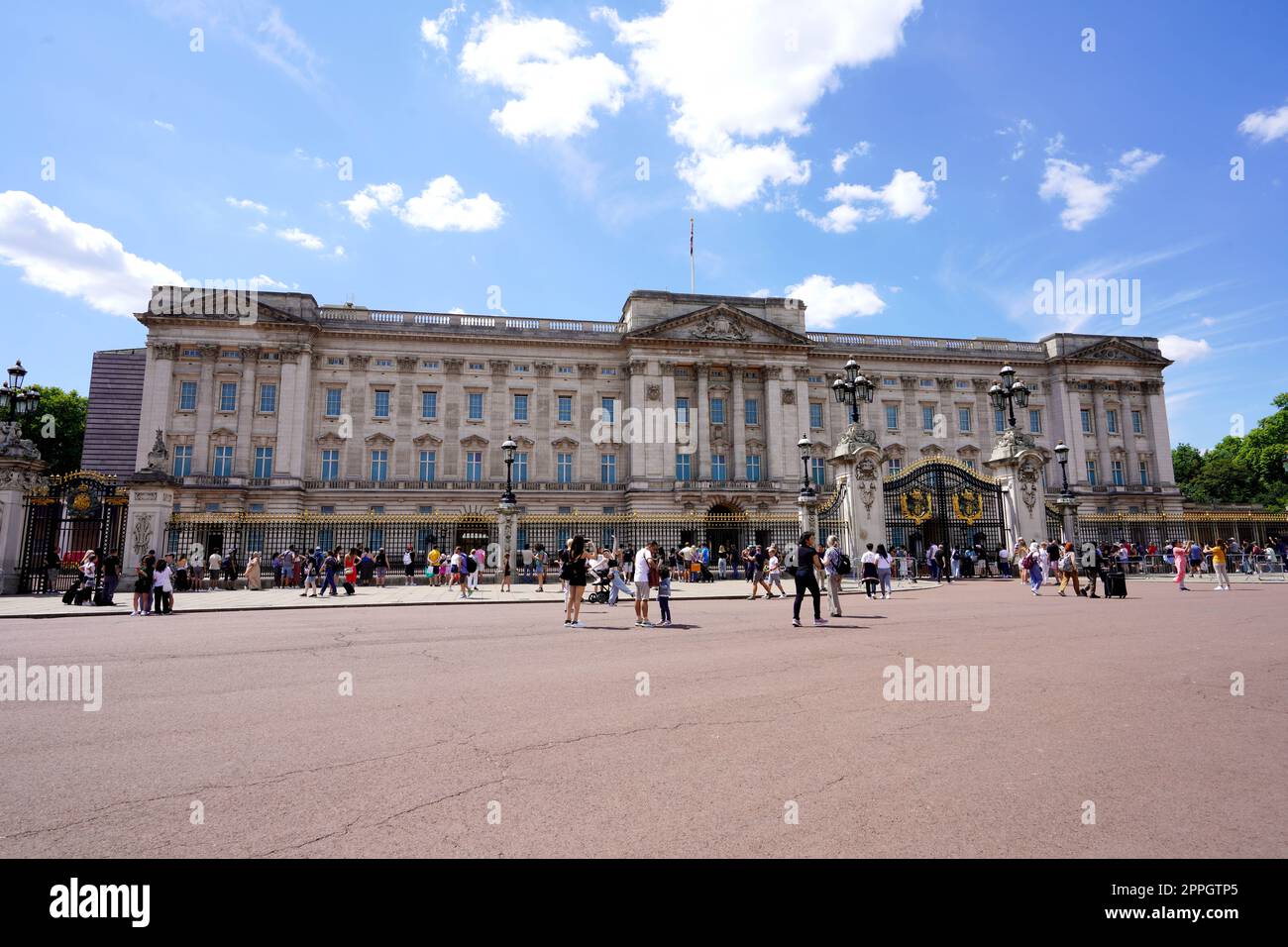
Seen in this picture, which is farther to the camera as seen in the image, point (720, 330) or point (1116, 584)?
point (720, 330)

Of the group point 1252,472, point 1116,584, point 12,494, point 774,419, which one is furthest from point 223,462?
point 1252,472

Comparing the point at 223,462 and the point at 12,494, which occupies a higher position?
the point at 223,462

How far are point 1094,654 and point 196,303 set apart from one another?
50.2m

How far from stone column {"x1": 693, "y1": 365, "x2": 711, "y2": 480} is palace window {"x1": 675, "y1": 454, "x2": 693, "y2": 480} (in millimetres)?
587

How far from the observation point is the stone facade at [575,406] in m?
42.6

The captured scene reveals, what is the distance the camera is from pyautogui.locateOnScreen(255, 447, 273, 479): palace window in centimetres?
4262

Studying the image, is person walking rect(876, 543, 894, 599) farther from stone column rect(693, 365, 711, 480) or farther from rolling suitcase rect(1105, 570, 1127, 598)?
stone column rect(693, 365, 711, 480)

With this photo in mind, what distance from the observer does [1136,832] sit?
3.50m

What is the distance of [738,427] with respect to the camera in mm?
47438

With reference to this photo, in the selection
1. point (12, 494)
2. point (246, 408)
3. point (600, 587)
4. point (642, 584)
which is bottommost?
point (600, 587)

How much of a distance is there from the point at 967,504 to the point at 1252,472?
6349 centimetres

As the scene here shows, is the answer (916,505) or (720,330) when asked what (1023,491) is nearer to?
(916,505)

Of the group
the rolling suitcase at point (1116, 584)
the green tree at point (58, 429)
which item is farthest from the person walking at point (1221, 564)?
the green tree at point (58, 429)

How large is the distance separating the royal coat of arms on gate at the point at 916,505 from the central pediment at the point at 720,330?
2502 centimetres
